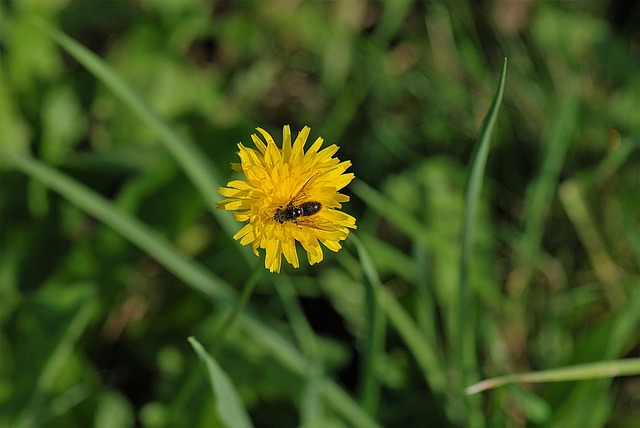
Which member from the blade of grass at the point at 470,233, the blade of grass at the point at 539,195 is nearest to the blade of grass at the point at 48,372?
→ the blade of grass at the point at 470,233

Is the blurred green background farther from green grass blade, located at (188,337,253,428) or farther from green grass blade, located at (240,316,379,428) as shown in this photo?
green grass blade, located at (188,337,253,428)

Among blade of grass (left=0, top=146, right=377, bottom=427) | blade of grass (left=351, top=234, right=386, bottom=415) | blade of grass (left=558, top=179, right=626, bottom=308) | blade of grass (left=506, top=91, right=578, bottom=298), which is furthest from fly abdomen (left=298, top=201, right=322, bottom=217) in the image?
blade of grass (left=558, top=179, right=626, bottom=308)

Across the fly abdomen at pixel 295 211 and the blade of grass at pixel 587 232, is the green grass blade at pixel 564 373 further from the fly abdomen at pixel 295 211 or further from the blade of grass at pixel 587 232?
the blade of grass at pixel 587 232

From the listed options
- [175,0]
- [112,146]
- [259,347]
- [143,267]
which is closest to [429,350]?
[259,347]

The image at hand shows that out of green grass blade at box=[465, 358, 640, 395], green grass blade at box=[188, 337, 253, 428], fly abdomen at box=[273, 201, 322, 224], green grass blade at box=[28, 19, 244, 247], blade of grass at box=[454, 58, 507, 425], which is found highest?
green grass blade at box=[28, 19, 244, 247]

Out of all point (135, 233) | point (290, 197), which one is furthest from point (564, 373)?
point (135, 233)

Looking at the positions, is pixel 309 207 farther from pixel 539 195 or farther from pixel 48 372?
pixel 539 195
